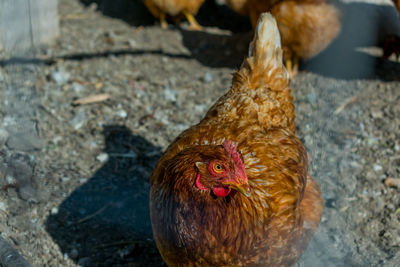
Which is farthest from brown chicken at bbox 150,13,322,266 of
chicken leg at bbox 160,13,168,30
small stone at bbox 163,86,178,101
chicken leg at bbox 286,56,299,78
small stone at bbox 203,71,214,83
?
chicken leg at bbox 160,13,168,30

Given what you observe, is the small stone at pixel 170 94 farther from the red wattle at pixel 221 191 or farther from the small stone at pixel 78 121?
the red wattle at pixel 221 191

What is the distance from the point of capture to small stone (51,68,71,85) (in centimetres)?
312

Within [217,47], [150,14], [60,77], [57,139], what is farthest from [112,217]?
[150,14]

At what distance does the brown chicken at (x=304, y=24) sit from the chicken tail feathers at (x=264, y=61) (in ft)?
3.85

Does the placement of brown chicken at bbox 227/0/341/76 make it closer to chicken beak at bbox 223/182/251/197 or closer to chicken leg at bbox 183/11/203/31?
chicken leg at bbox 183/11/203/31

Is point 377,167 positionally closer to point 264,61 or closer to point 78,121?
point 264,61

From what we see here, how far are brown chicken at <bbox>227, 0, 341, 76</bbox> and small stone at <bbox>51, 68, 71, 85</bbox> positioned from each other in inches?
64.0

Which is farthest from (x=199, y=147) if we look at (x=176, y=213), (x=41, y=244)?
(x=41, y=244)

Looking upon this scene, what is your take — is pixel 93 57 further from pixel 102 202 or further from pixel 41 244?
pixel 41 244

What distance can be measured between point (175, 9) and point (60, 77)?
139cm

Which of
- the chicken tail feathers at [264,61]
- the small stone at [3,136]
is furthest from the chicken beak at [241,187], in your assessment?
the small stone at [3,136]

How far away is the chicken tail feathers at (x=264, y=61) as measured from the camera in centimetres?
198

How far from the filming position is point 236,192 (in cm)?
143

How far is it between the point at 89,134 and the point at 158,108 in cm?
53
